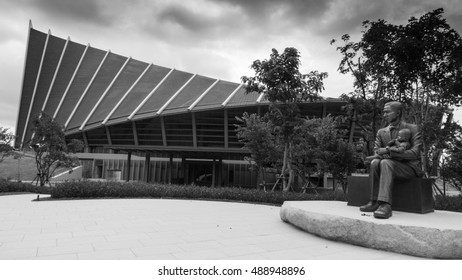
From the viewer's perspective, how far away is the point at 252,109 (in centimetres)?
3559

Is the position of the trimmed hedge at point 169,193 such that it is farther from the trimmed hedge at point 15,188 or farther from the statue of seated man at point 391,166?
the statue of seated man at point 391,166

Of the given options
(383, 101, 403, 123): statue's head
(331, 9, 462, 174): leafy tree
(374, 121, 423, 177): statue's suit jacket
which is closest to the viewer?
(374, 121, 423, 177): statue's suit jacket

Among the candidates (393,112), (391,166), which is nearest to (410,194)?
(391,166)

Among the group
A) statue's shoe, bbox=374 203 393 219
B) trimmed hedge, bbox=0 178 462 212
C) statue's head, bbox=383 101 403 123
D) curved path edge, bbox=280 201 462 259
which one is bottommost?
trimmed hedge, bbox=0 178 462 212

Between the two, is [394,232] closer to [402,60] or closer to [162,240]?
[162,240]

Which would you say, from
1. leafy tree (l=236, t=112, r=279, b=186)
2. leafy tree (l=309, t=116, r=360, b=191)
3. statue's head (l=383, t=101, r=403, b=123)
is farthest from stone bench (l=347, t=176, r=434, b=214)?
leafy tree (l=309, t=116, r=360, b=191)

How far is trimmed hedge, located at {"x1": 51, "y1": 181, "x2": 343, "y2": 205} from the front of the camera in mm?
14344

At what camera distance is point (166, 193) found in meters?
15.9

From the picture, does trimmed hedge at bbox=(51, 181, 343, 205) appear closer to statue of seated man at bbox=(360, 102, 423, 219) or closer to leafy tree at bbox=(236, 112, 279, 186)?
leafy tree at bbox=(236, 112, 279, 186)

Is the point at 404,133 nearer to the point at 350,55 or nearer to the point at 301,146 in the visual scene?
the point at 350,55

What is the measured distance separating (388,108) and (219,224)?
16.5 ft

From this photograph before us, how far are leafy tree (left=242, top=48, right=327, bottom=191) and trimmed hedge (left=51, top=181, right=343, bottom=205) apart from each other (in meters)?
3.13

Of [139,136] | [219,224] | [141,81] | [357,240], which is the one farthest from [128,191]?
[141,81]

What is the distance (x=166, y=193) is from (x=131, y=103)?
1256 inches
